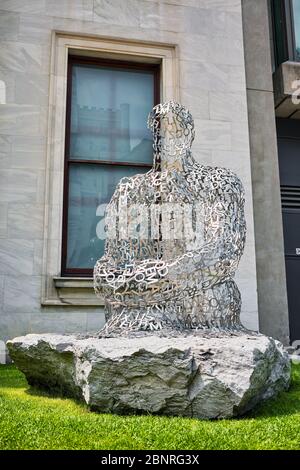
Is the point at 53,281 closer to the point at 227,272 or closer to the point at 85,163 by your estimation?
the point at 85,163

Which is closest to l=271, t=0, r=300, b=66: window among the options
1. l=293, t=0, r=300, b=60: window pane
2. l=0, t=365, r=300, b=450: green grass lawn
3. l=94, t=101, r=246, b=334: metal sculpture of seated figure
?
l=293, t=0, r=300, b=60: window pane

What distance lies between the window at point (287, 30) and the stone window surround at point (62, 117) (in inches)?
106

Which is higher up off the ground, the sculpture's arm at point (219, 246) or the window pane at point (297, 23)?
the window pane at point (297, 23)

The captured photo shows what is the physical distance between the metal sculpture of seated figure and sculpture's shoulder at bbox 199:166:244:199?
1 centimetres

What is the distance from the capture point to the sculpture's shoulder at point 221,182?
5.26 meters

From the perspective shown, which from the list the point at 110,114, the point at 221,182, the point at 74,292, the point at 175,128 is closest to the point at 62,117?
the point at 110,114

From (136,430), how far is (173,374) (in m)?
0.49

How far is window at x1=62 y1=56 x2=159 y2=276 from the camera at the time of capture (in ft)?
27.1

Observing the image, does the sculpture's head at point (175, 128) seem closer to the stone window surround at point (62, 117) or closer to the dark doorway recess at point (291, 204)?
the stone window surround at point (62, 117)

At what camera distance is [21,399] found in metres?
4.49

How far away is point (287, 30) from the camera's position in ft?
33.8
